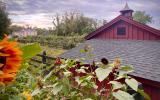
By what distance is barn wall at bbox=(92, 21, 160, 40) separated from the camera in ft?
44.5

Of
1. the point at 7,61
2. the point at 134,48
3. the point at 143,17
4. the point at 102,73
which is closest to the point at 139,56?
the point at 134,48

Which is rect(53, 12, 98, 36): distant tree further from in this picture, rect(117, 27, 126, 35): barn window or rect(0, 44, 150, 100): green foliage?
rect(0, 44, 150, 100): green foliage

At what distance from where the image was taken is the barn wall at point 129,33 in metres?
13.6

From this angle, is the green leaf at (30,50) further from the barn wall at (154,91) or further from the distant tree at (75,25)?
the distant tree at (75,25)

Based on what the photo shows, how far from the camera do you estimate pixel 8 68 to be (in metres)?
0.46

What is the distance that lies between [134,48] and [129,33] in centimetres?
305

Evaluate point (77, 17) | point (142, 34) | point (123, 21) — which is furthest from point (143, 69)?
point (77, 17)

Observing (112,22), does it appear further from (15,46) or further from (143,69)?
(15,46)

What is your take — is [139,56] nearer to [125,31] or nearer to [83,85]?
[125,31]

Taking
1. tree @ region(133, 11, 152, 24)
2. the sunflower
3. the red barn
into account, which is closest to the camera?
the sunflower

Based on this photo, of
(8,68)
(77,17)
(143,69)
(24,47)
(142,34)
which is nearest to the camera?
(8,68)

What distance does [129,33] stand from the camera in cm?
1452

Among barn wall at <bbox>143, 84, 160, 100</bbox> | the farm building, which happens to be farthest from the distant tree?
barn wall at <bbox>143, 84, 160, 100</bbox>

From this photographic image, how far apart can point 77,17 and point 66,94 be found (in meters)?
39.0
